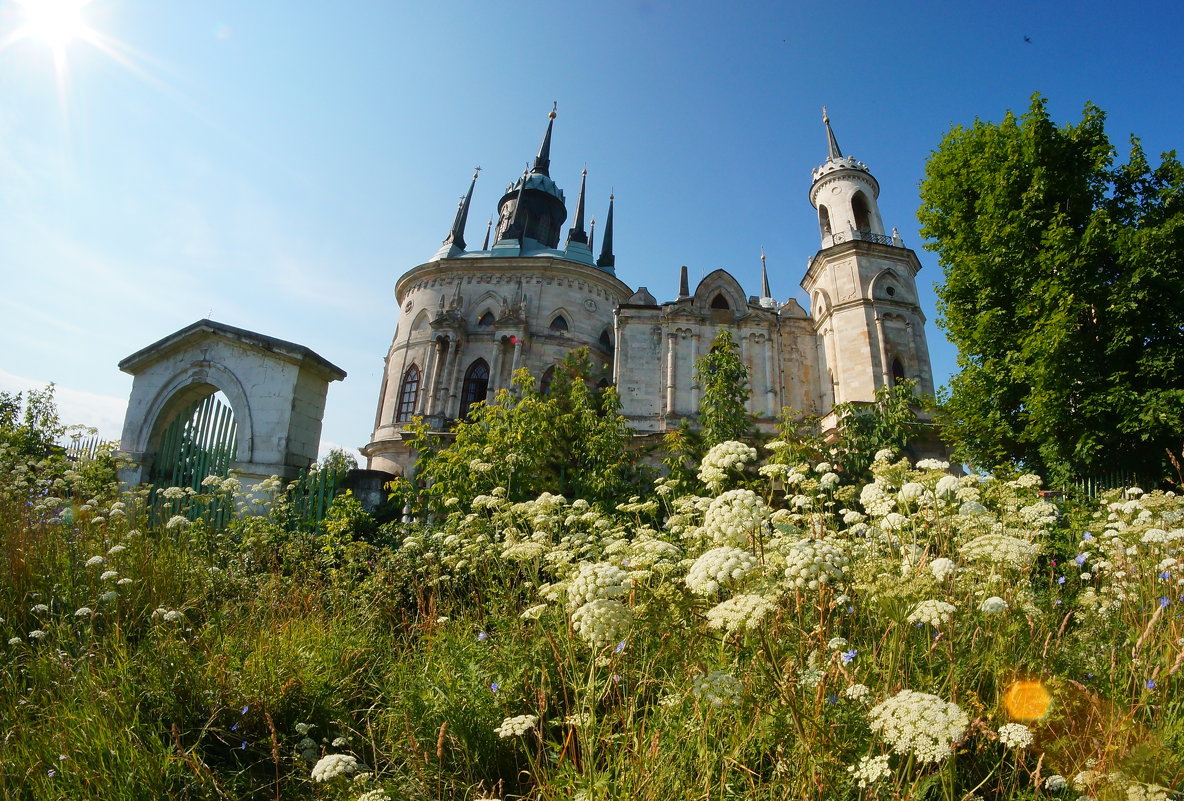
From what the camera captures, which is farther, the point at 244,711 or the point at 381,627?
the point at 381,627

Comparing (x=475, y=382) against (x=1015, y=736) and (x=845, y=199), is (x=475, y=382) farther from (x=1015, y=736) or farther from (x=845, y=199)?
(x=1015, y=736)

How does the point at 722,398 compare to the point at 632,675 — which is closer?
the point at 632,675

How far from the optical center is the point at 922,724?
5.52 ft

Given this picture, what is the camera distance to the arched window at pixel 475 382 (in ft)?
87.7

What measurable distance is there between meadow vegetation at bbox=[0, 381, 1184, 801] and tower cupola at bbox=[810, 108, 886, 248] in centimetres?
2097

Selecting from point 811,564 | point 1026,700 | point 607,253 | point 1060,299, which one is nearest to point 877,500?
point 1026,700

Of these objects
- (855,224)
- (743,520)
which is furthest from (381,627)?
(855,224)

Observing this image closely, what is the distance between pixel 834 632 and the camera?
Result: 296 cm

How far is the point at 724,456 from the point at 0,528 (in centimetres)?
571

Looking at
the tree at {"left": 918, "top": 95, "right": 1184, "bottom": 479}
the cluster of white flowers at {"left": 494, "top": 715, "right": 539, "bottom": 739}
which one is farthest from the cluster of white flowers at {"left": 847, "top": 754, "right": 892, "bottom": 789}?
the tree at {"left": 918, "top": 95, "right": 1184, "bottom": 479}

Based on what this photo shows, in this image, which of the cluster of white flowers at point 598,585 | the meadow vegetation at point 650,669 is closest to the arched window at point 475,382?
the meadow vegetation at point 650,669

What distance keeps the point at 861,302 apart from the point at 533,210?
2023 cm

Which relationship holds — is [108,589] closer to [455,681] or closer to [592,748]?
[455,681]

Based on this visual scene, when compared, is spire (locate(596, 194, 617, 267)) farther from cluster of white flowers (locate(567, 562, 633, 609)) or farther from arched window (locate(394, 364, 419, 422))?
cluster of white flowers (locate(567, 562, 633, 609))
